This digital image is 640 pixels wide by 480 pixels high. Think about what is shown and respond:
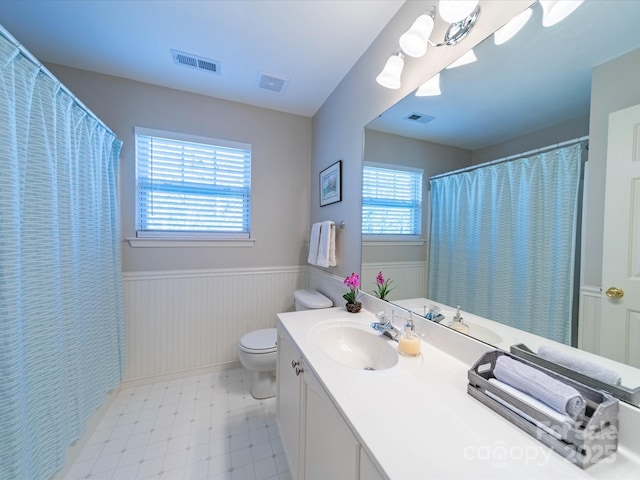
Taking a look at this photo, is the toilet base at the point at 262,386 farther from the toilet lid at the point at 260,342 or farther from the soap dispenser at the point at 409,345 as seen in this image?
the soap dispenser at the point at 409,345

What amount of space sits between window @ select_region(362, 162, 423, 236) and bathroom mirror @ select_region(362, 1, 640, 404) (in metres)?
0.04

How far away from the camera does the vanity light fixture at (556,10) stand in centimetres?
68

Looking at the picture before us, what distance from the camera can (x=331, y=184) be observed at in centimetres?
191

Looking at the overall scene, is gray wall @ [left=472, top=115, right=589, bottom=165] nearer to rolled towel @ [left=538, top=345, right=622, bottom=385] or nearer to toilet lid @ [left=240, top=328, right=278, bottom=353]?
rolled towel @ [left=538, top=345, right=622, bottom=385]

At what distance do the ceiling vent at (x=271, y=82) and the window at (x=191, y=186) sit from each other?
52 cm

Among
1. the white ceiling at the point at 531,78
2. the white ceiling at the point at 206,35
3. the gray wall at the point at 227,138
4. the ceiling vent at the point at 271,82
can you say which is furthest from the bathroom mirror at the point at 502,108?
the gray wall at the point at 227,138

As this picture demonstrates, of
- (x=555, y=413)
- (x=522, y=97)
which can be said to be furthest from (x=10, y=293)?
Answer: (x=522, y=97)

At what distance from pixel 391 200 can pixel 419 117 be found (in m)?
0.44

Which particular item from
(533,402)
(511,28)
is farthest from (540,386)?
(511,28)

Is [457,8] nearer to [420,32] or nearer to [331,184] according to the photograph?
[420,32]

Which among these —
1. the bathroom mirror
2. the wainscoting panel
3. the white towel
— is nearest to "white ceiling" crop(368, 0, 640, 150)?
the bathroom mirror

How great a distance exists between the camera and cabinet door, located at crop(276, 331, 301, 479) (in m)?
1.04

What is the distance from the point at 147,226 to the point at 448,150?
215cm

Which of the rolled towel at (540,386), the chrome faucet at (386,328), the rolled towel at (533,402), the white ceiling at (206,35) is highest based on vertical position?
the white ceiling at (206,35)
